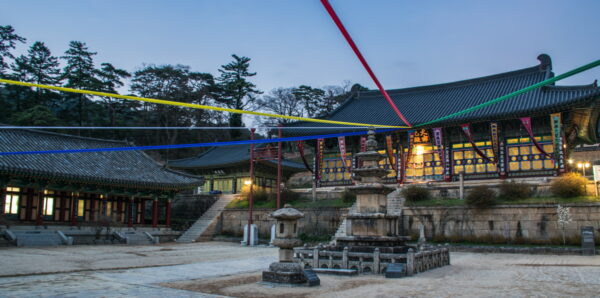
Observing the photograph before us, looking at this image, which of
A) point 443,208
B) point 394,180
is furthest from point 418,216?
point 394,180

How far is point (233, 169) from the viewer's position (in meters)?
42.4

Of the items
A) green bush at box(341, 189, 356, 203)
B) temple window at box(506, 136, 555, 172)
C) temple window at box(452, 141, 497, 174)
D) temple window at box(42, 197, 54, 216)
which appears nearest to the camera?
temple window at box(506, 136, 555, 172)

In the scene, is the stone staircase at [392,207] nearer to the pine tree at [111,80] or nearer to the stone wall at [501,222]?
the stone wall at [501,222]

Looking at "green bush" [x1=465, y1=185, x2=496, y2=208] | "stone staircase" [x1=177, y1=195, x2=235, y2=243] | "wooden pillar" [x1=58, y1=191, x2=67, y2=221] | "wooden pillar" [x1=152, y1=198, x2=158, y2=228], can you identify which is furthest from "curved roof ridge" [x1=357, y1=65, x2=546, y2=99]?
"wooden pillar" [x1=58, y1=191, x2=67, y2=221]

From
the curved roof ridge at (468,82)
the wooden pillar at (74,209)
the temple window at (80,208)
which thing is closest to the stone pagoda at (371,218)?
the wooden pillar at (74,209)

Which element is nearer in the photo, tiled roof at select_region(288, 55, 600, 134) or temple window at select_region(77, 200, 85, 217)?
tiled roof at select_region(288, 55, 600, 134)

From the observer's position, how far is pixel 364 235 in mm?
15633

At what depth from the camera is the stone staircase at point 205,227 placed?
3247cm

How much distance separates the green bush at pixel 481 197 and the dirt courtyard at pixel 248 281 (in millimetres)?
6604

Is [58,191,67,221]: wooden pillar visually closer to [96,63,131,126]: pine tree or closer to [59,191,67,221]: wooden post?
[59,191,67,221]: wooden post

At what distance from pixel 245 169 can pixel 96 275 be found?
28748 millimetres

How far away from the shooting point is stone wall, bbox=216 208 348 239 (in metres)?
27.9

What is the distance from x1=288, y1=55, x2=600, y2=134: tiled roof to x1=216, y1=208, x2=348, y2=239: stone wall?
8577 mm

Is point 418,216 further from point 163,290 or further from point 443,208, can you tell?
point 163,290
